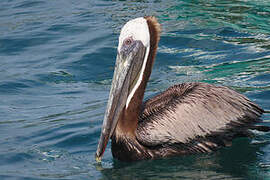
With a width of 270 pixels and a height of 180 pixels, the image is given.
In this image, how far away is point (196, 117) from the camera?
217 inches

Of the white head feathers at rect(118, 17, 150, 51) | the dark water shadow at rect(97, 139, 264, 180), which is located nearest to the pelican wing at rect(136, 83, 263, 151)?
the dark water shadow at rect(97, 139, 264, 180)

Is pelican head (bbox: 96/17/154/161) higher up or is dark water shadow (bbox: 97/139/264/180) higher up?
pelican head (bbox: 96/17/154/161)

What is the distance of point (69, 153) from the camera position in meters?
5.80

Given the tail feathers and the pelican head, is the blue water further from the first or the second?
the pelican head

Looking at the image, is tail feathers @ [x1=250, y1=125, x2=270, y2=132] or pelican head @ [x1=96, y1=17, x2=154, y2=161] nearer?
pelican head @ [x1=96, y1=17, x2=154, y2=161]

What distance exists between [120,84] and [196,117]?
2.69ft

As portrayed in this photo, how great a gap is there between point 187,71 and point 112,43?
1.99 m

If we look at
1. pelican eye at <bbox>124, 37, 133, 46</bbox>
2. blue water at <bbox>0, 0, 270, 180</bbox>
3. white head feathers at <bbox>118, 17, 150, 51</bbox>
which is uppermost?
white head feathers at <bbox>118, 17, 150, 51</bbox>

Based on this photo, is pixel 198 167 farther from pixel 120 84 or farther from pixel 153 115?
pixel 120 84

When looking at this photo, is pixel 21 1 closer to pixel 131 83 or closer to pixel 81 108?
pixel 81 108

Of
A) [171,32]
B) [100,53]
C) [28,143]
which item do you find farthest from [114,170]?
[171,32]

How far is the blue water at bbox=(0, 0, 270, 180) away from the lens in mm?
5383

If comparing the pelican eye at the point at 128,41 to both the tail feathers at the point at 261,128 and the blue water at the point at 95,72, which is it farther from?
the tail feathers at the point at 261,128

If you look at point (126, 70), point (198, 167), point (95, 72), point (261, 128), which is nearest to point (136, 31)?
point (126, 70)
